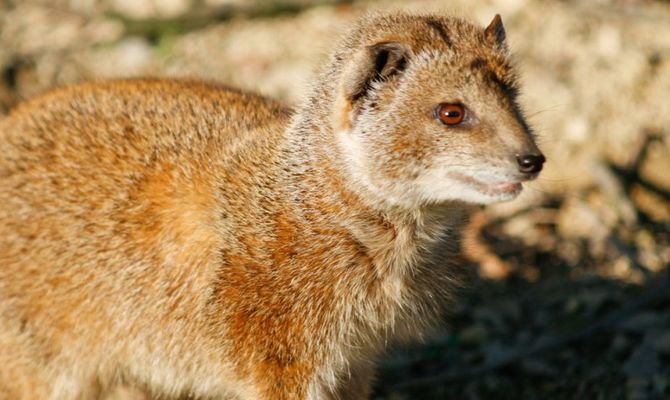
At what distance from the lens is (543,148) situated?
741 centimetres

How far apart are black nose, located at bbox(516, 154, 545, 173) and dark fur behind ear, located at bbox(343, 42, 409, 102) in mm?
725

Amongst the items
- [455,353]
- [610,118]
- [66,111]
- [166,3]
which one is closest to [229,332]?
[66,111]

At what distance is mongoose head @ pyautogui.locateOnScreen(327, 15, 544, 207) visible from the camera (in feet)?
13.4

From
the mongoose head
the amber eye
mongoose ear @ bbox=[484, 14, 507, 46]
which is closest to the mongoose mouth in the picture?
the mongoose head

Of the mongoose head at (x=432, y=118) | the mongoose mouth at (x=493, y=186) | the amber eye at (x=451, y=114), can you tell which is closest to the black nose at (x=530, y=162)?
the mongoose head at (x=432, y=118)

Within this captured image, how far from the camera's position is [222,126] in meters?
5.06

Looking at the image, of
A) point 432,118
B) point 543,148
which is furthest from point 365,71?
point 543,148

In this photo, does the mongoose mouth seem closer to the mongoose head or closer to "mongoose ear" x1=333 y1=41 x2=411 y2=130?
the mongoose head

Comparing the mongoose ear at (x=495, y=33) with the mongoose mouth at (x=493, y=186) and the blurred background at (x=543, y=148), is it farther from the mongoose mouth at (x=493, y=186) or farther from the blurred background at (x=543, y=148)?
the mongoose mouth at (x=493, y=186)

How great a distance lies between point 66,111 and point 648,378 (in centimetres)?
372

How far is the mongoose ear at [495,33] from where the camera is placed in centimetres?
448

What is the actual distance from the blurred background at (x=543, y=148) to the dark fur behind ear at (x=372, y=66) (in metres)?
0.65

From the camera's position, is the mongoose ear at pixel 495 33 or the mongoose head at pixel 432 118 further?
the mongoose ear at pixel 495 33

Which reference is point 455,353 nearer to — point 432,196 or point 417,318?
point 417,318
